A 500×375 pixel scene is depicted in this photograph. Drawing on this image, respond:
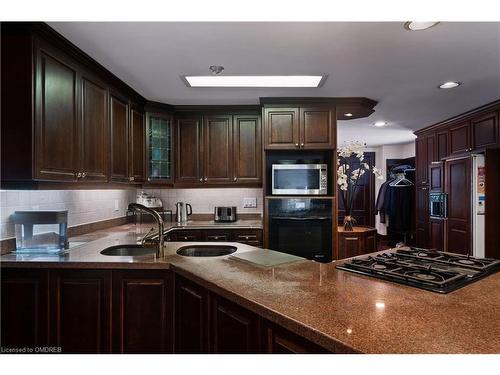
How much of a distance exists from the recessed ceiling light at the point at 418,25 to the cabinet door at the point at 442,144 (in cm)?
321

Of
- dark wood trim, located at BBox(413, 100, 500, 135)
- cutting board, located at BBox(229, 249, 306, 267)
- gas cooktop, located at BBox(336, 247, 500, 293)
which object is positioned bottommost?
cutting board, located at BBox(229, 249, 306, 267)

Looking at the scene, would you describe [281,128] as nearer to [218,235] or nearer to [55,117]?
[218,235]

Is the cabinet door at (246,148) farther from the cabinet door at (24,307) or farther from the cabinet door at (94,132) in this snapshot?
the cabinet door at (24,307)

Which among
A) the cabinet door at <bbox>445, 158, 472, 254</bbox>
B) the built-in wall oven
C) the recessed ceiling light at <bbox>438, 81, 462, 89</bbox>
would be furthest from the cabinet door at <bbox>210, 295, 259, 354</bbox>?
the cabinet door at <bbox>445, 158, 472, 254</bbox>

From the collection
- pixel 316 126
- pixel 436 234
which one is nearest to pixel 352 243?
pixel 316 126

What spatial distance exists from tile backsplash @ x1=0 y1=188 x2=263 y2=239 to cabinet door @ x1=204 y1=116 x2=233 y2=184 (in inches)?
15.2

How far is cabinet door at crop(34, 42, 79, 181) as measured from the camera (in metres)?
1.79

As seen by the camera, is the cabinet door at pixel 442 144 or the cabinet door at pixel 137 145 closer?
the cabinet door at pixel 137 145

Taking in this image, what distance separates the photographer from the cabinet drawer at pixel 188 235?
3.22 meters

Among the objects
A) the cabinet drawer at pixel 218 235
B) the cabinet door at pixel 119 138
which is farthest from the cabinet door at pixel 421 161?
the cabinet door at pixel 119 138

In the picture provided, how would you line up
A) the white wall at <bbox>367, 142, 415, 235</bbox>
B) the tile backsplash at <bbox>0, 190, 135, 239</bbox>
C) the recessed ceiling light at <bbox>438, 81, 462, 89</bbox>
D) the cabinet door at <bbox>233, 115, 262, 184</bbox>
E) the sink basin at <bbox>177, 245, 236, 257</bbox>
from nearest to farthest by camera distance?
the tile backsplash at <bbox>0, 190, 135, 239</bbox> → the sink basin at <bbox>177, 245, 236, 257</bbox> → the recessed ceiling light at <bbox>438, 81, 462, 89</bbox> → the cabinet door at <bbox>233, 115, 262, 184</bbox> → the white wall at <bbox>367, 142, 415, 235</bbox>

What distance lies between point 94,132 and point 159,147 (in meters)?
1.18

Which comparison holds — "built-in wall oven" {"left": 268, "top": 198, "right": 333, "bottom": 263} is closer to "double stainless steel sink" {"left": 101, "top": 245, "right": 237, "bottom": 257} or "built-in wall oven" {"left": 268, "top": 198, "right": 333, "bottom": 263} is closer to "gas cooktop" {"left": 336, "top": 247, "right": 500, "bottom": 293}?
"double stainless steel sink" {"left": 101, "top": 245, "right": 237, "bottom": 257}

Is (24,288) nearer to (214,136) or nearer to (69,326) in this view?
(69,326)
